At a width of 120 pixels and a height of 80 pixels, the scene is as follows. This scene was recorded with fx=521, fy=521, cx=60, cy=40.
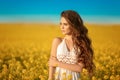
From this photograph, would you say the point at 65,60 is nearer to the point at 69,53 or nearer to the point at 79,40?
the point at 69,53

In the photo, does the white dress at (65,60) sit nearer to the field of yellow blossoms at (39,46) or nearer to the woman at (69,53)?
the woman at (69,53)

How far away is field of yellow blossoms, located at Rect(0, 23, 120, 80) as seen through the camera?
5.79 metres

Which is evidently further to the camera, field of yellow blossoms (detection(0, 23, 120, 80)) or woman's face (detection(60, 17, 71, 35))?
field of yellow blossoms (detection(0, 23, 120, 80))

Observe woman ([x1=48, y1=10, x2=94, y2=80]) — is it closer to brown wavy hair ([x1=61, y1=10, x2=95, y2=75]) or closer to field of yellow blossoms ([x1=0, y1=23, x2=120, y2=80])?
brown wavy hair ([x1=61, y1=10, x2=95, y2=75])

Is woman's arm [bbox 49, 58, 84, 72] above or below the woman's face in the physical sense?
below

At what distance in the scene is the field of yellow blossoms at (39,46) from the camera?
5.79 m

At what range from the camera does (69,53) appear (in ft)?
14.6

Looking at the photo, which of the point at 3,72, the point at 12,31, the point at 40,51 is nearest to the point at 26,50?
the point at 40,51

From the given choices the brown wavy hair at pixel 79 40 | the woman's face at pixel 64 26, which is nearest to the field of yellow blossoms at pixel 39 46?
the brown wavy hair at pixel 79 40

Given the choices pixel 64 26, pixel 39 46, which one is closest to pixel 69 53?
pixel 64 26

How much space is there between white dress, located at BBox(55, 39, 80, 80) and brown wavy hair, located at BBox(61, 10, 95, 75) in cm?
6

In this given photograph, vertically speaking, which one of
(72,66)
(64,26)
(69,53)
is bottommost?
(72,66)

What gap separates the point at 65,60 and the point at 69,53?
70 millimetres

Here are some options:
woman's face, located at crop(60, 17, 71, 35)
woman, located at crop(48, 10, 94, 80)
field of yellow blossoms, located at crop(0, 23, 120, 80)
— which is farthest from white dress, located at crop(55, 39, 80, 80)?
field of yellow blossoms, located at crop(0, 23, 120, 80)
